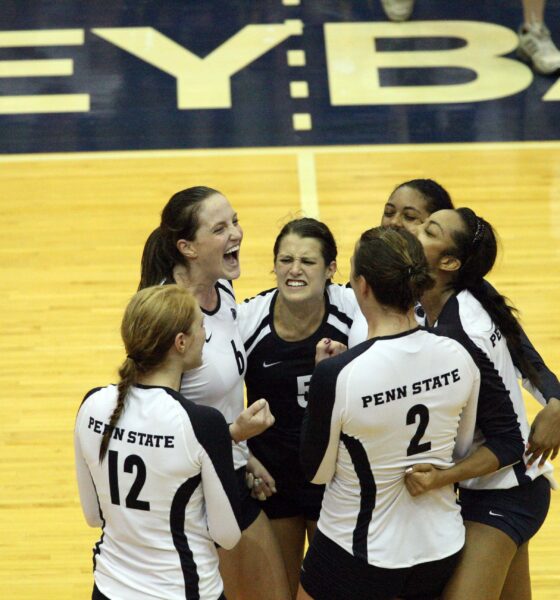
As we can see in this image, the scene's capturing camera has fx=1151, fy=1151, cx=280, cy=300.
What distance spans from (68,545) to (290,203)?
10.9 ft

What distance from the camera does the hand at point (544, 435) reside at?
137 inches

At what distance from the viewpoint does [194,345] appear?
314 cm

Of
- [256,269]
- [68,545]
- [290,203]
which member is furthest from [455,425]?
[290,203]

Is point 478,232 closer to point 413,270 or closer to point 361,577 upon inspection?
point 413,270

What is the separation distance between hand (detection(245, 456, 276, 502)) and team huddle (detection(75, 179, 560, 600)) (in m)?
0.24

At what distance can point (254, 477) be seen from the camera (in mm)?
3863

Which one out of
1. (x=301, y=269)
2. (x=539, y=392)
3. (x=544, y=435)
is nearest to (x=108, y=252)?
(x=301, y=269)

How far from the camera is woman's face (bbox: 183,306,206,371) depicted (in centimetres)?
313

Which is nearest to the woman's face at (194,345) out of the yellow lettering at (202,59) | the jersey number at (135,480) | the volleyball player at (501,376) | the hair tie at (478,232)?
the jersey number at (135,480)

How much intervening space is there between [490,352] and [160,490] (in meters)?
1.03

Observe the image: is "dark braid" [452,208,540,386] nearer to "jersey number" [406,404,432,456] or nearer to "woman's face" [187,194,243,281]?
"jersey number" [406,404,432,456]

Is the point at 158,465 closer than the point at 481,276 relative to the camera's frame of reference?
Yes

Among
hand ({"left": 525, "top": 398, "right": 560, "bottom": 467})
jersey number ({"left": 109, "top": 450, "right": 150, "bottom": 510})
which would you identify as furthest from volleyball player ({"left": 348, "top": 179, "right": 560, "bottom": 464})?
jersey number ({"left": 109, "top": 450, "right": 150, "bottom": 510})

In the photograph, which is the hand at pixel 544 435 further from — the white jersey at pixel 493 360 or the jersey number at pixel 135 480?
the jersey number at pixel 135 480
